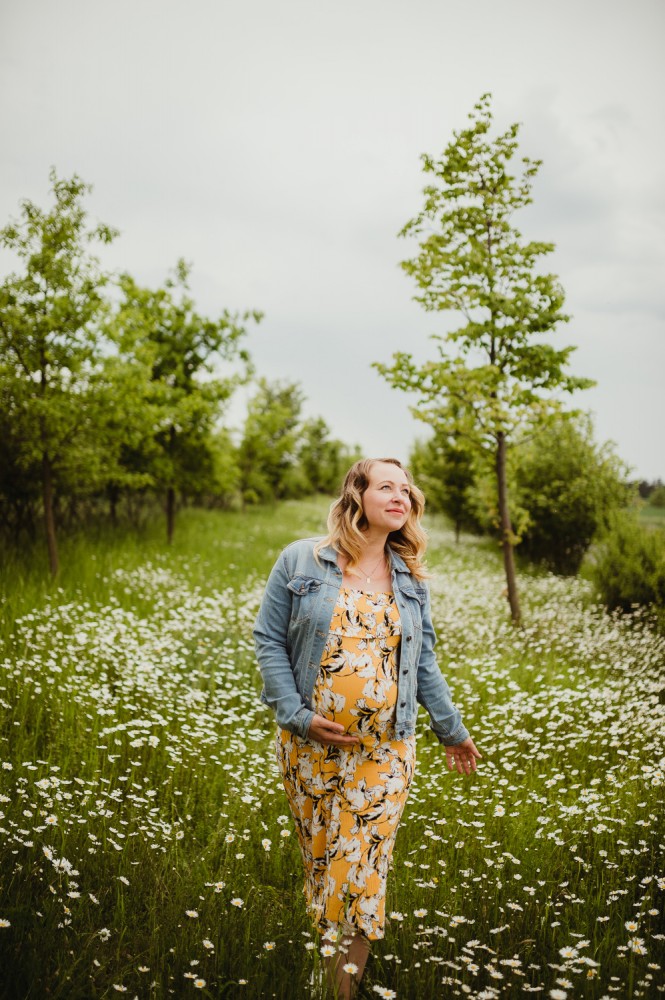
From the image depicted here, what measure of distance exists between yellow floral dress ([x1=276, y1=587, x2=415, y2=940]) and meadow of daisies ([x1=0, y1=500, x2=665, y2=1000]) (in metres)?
0.25

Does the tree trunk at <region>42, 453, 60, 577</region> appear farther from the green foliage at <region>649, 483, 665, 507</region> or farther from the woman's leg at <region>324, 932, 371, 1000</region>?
the green foliage at <region>649, 483, 665, 507</region>

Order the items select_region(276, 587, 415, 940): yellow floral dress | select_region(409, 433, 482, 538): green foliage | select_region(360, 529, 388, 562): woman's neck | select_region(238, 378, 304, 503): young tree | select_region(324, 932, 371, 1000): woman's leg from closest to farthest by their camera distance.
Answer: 1. select_region(324, 932, 371, 1000): woman's leg
2. select_region(276, 587, 415, 940): yellow floral dress
3. select_region(360, 529, 388, 562): woman's neck
4. select_region(409, 433, 482, 538): green foliage
5. select_region(238, 378, 304, 503): young tree

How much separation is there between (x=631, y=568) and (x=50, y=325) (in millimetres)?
9698

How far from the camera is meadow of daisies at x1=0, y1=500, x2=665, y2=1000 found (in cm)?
284

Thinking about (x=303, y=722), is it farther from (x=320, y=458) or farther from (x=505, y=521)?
(x=320, y=458)

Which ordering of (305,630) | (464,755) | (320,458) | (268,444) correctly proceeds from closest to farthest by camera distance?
1. (305,630)
2. (464,755)
3. (268,444)
4. (320,458)

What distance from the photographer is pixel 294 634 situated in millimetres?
2967

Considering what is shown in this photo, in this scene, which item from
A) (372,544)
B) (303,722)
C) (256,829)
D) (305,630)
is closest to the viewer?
(303,722)

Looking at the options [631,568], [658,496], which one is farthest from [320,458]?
[631,568]

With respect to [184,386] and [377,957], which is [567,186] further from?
A: [377,957]

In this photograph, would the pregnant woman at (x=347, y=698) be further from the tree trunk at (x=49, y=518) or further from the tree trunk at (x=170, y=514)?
the tree trunk at (x=170, y=514)

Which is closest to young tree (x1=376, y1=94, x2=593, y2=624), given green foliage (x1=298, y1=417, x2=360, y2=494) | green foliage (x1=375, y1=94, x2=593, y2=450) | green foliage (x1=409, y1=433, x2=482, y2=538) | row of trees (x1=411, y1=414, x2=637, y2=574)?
green foliage (x1=375, y1=94, x2=593, y2=450)

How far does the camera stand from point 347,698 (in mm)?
2824

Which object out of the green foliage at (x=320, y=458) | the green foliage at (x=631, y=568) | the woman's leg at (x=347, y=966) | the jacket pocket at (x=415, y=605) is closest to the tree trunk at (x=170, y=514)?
the green foliage at (x=631, y=568)
